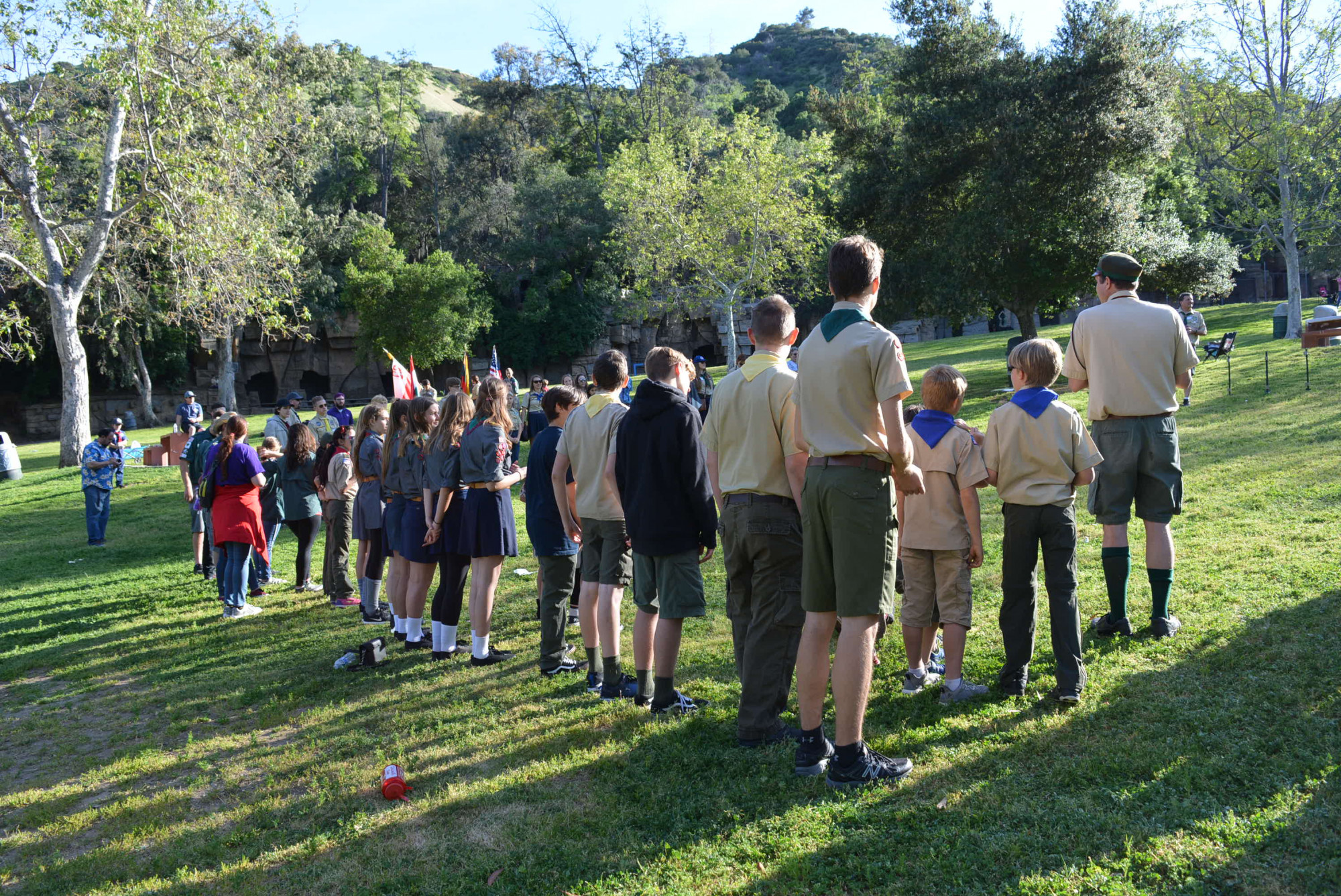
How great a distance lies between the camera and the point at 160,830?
4008 millimetres

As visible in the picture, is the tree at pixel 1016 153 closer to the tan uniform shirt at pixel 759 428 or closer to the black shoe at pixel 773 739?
the tan uniform shirt at pixel 759 428

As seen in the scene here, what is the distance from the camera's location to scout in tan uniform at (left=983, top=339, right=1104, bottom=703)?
4230 millimetres

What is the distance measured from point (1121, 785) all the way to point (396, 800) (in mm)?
2910

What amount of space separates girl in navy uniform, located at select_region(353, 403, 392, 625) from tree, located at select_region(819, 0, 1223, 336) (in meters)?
16.4

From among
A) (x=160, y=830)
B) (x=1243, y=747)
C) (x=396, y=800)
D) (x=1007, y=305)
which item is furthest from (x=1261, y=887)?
(x=1007, y=305)

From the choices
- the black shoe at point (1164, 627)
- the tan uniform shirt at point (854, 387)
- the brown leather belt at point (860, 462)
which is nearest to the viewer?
the tan uniform shirt at point (854, 387)

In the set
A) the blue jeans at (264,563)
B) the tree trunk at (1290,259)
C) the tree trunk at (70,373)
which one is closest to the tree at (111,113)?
the tree trunk at (70,373)

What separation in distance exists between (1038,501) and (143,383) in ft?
127

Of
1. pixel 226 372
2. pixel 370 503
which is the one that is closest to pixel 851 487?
pixel 370 503

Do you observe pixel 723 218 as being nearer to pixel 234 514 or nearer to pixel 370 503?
pixel 234 514

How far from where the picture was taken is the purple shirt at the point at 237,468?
7906 millimetres

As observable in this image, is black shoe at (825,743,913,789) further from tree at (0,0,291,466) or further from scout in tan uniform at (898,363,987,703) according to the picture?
tree at (0,0,291,466)

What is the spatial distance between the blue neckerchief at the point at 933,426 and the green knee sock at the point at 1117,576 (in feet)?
3.94

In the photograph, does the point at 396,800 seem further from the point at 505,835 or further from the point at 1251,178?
the point at 1251,178
